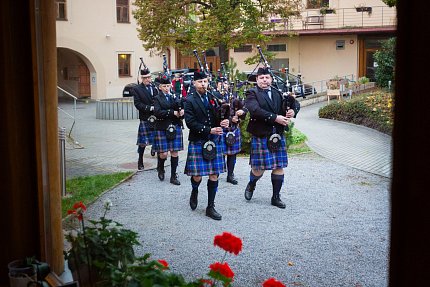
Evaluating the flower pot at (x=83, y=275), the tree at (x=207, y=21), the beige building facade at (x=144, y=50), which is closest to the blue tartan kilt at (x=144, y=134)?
the flower pot at (x=83, y=275)

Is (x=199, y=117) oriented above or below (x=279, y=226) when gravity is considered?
above

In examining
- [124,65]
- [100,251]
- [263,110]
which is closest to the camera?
[100,251]

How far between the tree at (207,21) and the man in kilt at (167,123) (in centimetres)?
697

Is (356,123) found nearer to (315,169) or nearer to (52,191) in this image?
(315,169)

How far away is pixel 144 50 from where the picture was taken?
73.4 ft

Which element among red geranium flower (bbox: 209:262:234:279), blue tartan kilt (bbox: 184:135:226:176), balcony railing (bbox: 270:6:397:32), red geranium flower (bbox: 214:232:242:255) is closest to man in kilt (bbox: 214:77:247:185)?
blue tartan kilt (bbox: 184:135:226:176)

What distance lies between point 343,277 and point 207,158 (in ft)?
6.69

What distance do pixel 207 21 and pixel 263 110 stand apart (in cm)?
879

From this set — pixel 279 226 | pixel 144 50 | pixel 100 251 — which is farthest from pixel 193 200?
pixel 144 50

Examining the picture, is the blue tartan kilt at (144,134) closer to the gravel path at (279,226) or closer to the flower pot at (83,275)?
the gravel path at (279,226)

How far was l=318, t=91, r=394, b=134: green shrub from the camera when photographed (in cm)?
1242

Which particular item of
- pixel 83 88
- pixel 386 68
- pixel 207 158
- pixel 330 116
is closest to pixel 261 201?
pixel 207 158

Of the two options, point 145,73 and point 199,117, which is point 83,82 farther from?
point 199,117

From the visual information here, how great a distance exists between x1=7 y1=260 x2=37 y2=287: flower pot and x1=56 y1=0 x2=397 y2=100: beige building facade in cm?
1837
